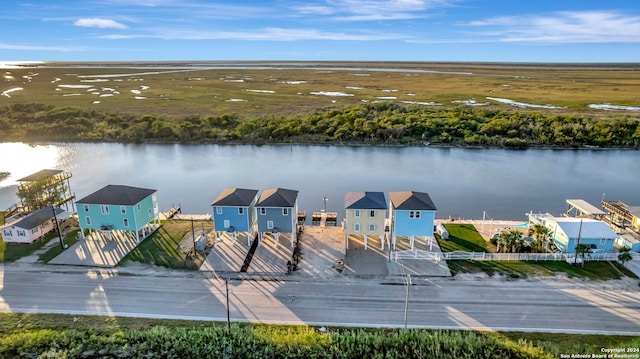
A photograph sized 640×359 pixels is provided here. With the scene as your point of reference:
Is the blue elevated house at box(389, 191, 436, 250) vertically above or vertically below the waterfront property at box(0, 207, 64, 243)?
A: above

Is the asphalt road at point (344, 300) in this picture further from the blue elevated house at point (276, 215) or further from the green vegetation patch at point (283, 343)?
the blue elevated house at point (276, 215)

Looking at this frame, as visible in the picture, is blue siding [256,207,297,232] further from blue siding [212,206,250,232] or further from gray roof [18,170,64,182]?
gray roof [18,170,64,182]

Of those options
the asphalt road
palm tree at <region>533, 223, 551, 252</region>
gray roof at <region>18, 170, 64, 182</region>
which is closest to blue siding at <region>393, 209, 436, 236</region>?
the asphalt road

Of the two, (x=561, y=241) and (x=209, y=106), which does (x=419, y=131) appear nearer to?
(x=561, y=241)

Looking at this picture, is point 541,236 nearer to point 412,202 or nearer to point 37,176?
point 412,202

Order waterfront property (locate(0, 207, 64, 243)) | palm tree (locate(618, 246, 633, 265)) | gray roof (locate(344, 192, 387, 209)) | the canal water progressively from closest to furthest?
1. palm tree (locate(618, 246, 633, 265))
2. gray roof (locate(344, 192, 387, 209))
3. waterfront property (locate(0, 207, 64, 243))
4. the canal water

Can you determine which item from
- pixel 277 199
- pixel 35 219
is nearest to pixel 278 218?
pixel 277 199

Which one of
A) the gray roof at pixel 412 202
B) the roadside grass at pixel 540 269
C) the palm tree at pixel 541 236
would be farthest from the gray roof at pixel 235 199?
the palm tree at pixel 541 236
